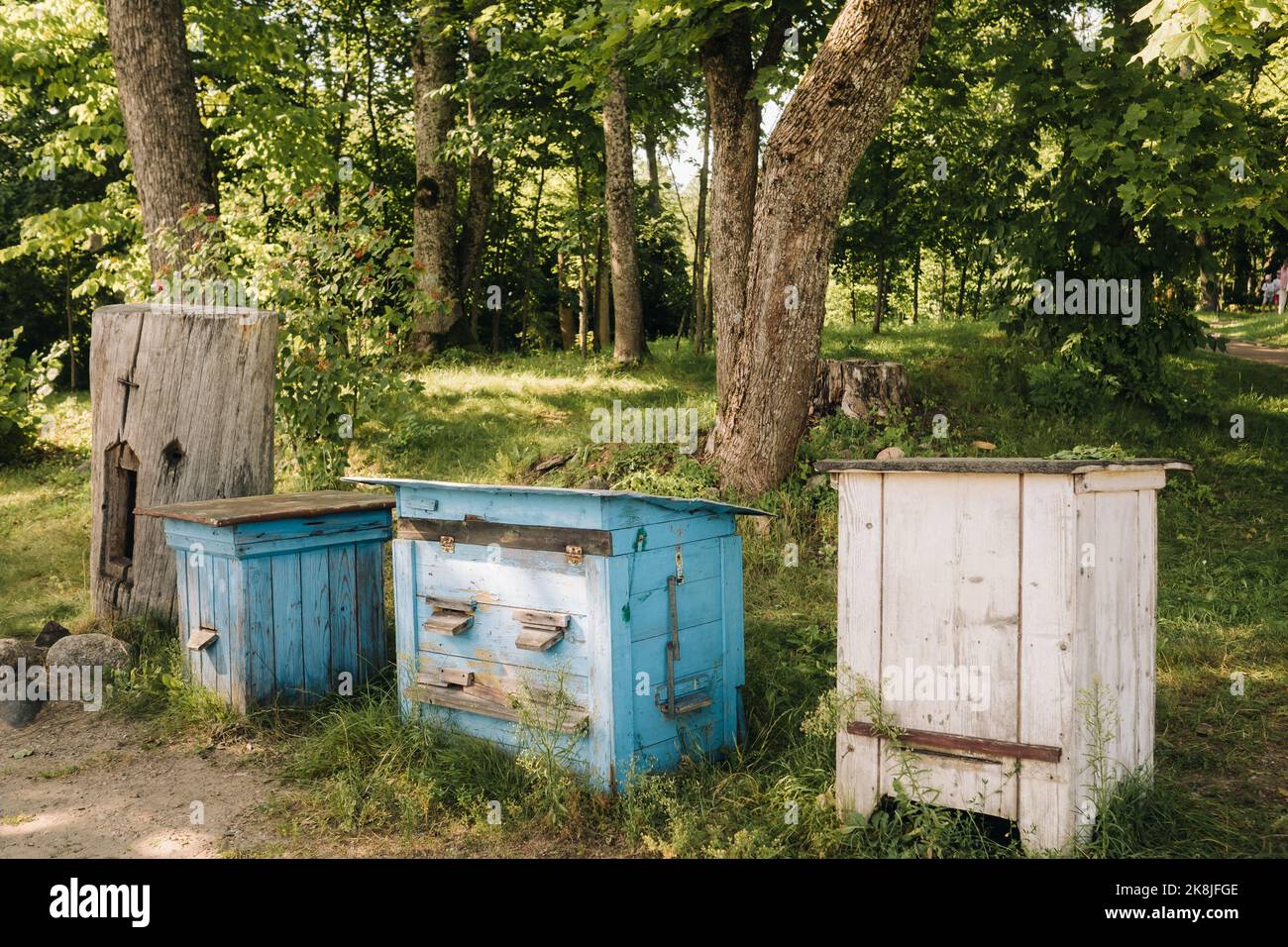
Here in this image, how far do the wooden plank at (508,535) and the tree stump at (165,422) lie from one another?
6.53 feet

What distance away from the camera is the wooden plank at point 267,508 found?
5.18 metres

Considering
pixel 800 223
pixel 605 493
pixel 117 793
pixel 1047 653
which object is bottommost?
pixel 117 793

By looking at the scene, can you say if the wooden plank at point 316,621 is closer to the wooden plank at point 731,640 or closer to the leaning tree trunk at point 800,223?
the wooden plank at point 731,640

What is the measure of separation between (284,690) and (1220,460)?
8935mm

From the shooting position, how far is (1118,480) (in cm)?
377

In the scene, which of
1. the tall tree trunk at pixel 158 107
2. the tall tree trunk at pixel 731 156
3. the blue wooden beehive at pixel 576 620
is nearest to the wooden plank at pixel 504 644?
the blue wooden beehive at pixel 576 620

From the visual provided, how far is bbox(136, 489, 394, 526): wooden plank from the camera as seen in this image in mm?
5184

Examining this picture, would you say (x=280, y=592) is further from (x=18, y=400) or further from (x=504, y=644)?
(x=18, y=400)

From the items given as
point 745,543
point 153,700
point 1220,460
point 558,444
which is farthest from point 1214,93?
point 153,700

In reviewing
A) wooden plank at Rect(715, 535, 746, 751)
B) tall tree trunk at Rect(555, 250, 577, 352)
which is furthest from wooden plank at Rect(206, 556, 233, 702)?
tall tree trunk at Rect(555, 250, 577, 352)

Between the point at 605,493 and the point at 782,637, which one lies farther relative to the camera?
the point at 782,637

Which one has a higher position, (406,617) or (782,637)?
(406,617)

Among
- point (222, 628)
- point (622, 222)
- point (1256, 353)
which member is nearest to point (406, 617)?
point (222, 628)

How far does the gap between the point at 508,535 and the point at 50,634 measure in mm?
3577
